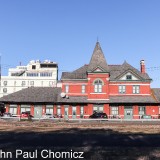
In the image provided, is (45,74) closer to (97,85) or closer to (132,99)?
(97,85)

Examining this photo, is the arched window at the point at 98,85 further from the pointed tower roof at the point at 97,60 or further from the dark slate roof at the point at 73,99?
the dark slate roof at the point at 73,99

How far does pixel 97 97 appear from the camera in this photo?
56656 mm

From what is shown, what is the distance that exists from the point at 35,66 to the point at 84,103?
281ft

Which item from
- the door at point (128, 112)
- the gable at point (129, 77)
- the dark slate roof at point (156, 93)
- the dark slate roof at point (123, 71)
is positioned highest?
the dark slate roof at point (123, 71)

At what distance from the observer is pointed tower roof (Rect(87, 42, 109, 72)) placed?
188ft

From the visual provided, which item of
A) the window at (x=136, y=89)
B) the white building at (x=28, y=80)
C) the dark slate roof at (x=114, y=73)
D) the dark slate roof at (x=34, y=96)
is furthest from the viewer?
the white building at (x=28, y=80)

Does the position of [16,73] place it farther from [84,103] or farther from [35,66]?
[84,103]

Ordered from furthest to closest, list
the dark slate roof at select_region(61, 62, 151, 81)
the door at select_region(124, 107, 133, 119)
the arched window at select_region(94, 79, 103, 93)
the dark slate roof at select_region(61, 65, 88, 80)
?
the dark slate roof at select_region(61, 65, 88, 80), the dark slate roof at select_region(61, 62, 151, 81), the arched window at select_region(94, 79, 103, 93), the door at select_region(124, 107, 133, 119)

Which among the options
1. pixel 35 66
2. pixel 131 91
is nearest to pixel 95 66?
pixel 131 91

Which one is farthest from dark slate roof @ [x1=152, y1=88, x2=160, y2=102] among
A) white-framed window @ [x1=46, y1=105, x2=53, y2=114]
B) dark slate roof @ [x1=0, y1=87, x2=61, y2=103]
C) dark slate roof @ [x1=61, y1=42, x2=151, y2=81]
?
white-framed window @ [x1=46, y1=105, x2=53, y2=114]

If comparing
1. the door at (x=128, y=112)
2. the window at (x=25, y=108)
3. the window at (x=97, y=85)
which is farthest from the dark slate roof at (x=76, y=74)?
the door at (x=128, y=112)

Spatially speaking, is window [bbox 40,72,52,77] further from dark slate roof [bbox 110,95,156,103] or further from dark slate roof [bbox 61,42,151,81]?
dark slate roof [bbox 110,95,156,103]

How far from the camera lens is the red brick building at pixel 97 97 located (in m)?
55.9

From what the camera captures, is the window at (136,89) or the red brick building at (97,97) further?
the window at (136,89)
